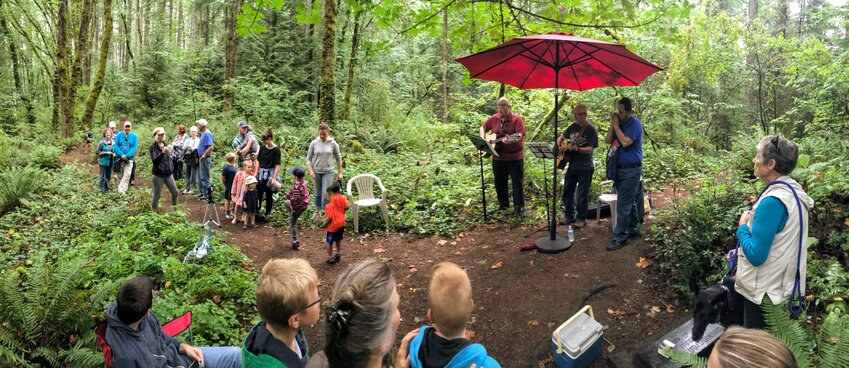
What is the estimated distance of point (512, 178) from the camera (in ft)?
25.6

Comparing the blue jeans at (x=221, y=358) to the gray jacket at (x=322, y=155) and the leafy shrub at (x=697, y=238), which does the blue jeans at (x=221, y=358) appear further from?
the gray jacket at (x=322, y=155)

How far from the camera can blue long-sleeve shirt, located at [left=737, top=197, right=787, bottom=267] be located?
2711 millimetres

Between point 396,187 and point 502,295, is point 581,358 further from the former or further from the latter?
point 396,187

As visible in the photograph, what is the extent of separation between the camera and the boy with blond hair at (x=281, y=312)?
2.29 m

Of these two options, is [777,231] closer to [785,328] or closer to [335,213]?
[785,328]

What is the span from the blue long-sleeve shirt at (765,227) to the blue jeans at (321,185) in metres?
7.22

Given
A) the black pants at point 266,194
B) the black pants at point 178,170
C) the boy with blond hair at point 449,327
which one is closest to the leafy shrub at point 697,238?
the boy with blond hair at point 449,327

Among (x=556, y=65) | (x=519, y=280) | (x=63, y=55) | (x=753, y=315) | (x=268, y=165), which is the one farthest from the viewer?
(x=63, y=55)

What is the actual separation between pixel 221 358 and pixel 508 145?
5.31 metres

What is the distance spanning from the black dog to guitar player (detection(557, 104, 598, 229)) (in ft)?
11.5

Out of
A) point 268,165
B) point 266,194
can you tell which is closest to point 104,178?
point 266,194

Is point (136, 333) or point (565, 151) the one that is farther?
point (565, 151)

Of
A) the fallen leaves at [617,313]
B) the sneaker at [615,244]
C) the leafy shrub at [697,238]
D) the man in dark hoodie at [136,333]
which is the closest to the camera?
the man in dark hoodie at [136,333]

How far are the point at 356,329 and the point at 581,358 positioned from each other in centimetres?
261
